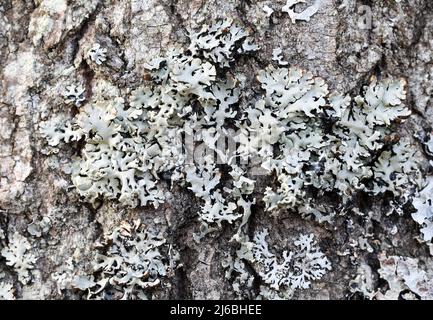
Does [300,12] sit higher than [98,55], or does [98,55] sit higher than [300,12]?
[300,12]

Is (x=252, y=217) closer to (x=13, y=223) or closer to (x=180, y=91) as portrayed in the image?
(x=180, y=91)

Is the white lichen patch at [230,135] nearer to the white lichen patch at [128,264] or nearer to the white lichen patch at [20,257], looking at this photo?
the white lichen patch at [128,264]

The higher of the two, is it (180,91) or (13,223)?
(180,91)

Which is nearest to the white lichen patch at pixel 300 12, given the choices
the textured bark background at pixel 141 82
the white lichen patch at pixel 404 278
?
the textured bark background at pixel 141 82

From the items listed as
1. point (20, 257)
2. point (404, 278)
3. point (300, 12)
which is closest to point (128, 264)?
point (20, 257)

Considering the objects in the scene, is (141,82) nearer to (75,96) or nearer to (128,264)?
(75,96)

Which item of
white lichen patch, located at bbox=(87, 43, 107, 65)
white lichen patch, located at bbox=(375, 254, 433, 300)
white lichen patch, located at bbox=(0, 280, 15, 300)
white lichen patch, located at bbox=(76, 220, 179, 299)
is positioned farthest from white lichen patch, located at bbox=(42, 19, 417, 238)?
white lichen patch, located at bbox=(0, 280, 15, 300)

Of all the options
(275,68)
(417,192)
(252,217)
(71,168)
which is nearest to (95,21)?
(71,168)
